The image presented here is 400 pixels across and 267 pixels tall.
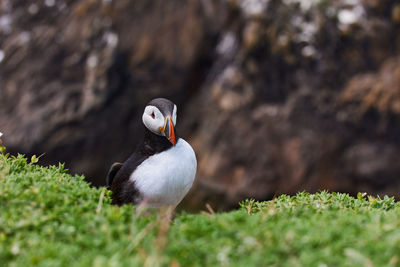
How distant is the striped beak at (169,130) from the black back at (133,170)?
5.6 inches

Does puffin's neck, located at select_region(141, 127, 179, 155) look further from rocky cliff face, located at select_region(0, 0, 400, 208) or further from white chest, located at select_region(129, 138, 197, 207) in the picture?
rocky cliff face, located at select_region(0, 0, 400, 208)

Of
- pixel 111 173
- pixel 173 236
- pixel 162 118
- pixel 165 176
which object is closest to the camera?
pixel 173 236

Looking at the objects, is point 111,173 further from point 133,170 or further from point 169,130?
point 169,130

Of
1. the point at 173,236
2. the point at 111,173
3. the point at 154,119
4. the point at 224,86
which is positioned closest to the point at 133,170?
the point at 154,119

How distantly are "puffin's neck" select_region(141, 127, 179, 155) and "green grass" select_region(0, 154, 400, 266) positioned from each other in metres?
0.96

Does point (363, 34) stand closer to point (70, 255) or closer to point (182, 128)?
point (182, 128)

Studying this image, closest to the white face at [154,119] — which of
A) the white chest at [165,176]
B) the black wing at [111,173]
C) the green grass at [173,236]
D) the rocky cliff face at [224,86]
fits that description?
the white chest at [165,176]

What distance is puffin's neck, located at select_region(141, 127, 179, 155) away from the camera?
4094 mm

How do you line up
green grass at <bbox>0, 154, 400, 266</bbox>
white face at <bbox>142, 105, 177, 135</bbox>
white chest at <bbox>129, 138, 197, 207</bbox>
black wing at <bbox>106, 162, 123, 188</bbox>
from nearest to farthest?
green grass at <bbox>0, 154, 400, 266</bbox> < white chest at <bbox>129, 138, 197, 207</bbox> < white face at <bbox>142, 105, 177, 135</bbox> < black wing at <bbox>106, 162, 123, 188</bbox>

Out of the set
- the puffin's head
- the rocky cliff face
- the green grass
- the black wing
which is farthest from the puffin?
the rocky cliff face

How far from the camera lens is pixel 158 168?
12.8 feet

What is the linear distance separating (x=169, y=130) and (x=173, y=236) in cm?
147

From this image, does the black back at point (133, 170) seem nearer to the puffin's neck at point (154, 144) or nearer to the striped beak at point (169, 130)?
the puffin's neck at point (154, 144)

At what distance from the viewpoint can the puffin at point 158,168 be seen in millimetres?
3879
